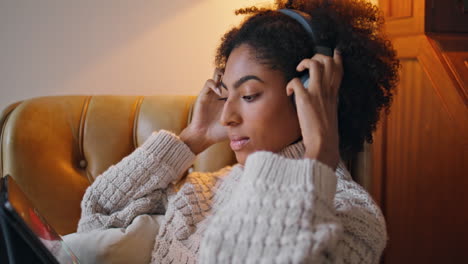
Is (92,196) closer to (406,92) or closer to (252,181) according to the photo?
(252,181)

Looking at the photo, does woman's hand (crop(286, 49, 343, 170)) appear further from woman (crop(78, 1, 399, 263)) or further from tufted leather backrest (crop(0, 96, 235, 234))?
tufted leather backrest (crop(0, 96, 235, 234))

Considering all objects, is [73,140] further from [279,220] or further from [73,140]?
[279,220]

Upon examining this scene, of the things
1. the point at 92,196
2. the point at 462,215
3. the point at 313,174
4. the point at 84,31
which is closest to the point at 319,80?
the point at 313,174

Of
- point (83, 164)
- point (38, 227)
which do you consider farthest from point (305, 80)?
point (83, 164)

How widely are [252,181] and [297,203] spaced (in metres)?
0.08

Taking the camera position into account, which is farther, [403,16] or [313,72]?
[403,16]

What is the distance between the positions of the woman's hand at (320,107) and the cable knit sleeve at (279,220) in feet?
0.20

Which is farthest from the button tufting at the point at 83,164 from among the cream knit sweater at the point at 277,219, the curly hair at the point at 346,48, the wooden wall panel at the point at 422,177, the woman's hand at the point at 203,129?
the wooden wall panel at the point at 422,177

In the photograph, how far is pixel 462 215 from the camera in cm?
120

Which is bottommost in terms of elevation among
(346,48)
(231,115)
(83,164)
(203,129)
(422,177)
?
(422,177)

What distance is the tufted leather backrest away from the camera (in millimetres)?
1188

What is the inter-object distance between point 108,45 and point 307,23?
92 cm

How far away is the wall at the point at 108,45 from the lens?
57.1 inches

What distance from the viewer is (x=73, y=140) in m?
1.28
